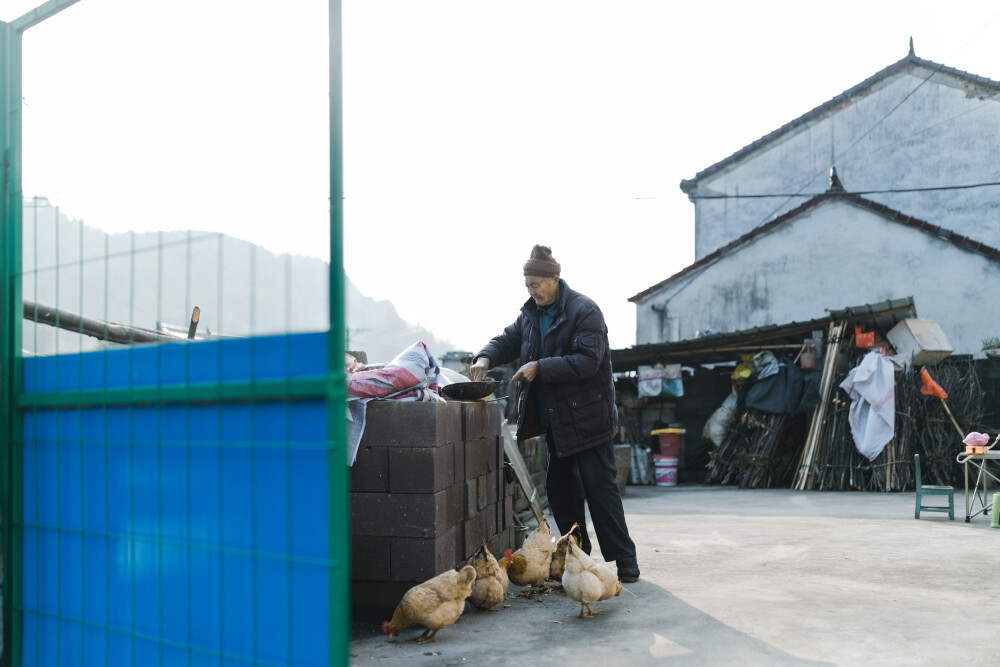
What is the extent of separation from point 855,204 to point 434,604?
15664 millimetres

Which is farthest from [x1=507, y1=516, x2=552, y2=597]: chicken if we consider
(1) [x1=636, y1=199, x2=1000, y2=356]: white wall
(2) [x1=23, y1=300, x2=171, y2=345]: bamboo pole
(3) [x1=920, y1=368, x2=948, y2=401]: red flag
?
(1) [x1=636, y1=199, x2=1000, y2=356]: white wall

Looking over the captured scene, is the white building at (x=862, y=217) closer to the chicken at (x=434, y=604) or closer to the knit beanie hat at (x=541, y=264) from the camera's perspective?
the knit beanie hat at (x=541, y=264)

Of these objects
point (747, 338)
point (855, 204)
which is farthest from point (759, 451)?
point (855, 204)

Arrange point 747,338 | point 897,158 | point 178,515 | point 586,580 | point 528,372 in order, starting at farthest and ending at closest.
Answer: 1. point 897,158
2. point 747,338
3. point 528,372
4. point 586,580
5. point 178,515

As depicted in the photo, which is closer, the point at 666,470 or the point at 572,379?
the point at 572,379

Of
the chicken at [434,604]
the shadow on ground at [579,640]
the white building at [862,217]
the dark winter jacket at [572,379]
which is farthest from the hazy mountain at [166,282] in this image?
the white building at [862,217]

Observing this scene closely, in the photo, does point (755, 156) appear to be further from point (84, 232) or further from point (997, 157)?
point (84, 232)

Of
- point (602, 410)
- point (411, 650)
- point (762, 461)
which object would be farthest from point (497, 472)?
point (762, 461)

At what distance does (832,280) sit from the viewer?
1747 cm

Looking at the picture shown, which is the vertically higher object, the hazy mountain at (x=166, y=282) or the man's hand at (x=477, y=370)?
the hazy mountain at (x=166, y=282)

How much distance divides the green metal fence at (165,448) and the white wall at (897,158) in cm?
1962

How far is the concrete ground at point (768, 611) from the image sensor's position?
3.51 meters

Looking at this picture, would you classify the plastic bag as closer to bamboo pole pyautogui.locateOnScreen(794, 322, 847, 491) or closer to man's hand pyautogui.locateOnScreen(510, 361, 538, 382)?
bamboo pole pyautogui.locateOnScreen(794, 322, 847, 491)

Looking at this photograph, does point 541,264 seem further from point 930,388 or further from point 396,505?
point 930,388
